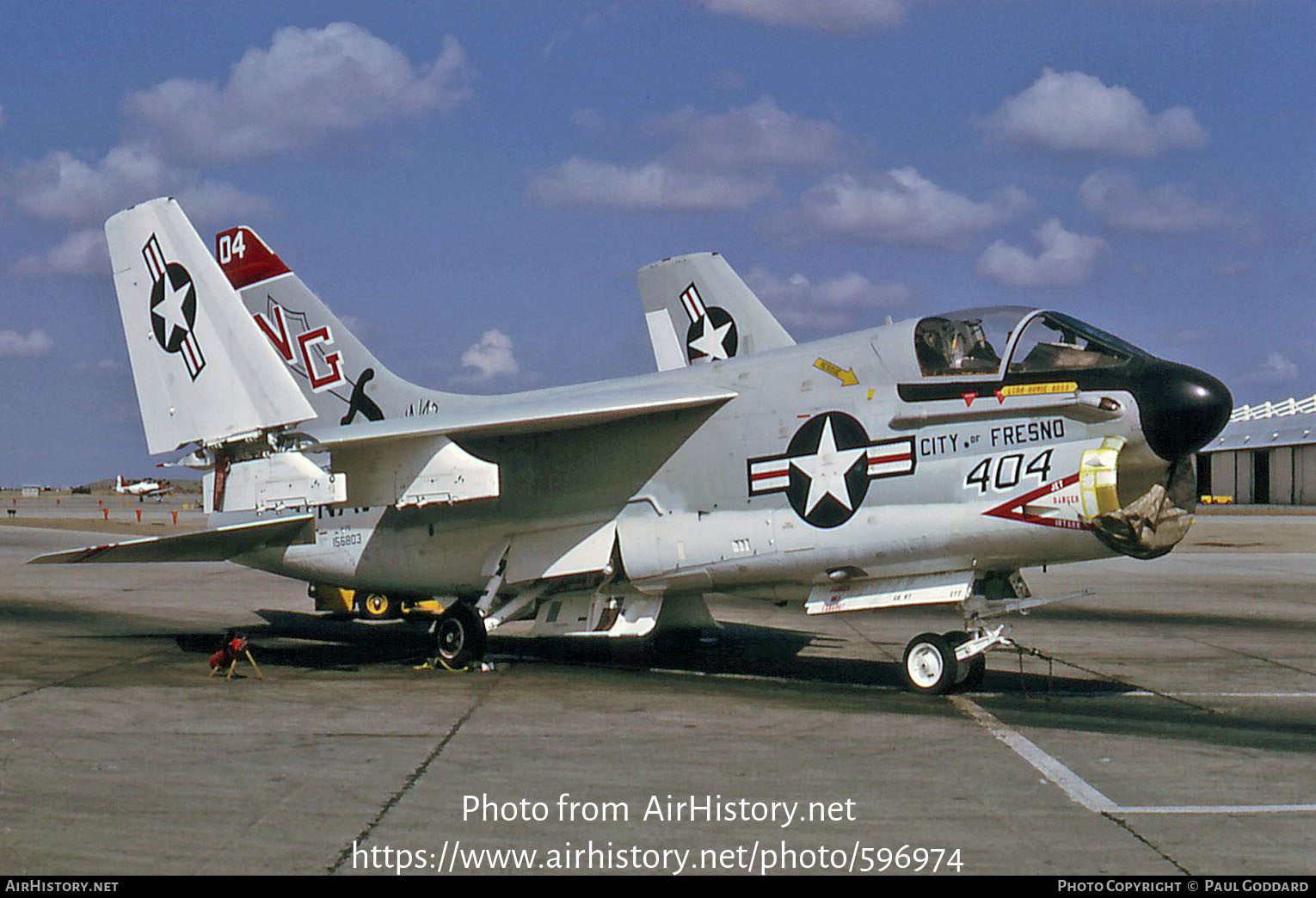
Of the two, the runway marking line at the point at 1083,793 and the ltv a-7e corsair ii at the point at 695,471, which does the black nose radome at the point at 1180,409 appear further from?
the runway marking line at the point at 1083,793

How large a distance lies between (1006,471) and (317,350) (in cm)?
927

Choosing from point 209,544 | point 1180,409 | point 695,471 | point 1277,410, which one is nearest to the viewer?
point 1180,409

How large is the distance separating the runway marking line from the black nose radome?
8.97 feet

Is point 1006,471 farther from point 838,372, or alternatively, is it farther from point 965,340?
point 838,372

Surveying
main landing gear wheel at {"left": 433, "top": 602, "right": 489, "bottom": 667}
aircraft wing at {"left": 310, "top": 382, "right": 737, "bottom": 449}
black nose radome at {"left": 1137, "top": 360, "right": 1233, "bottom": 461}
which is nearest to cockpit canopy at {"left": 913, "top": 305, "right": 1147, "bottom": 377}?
black nose radome at {"left": 1137, "top": 360, "right": 1233, "bottom": 461}

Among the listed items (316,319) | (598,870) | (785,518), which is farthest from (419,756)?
(316,319)

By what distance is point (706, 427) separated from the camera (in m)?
13.2

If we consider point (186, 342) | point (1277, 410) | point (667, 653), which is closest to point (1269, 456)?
point (1277, 410)

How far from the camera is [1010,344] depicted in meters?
11.5

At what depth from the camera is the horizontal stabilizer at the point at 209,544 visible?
1412cm

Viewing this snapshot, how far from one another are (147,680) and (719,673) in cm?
590

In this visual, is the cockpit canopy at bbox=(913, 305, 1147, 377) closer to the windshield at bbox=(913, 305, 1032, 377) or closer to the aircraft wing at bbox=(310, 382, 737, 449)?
the windshield at bbox=(913, 305, 1032, 377)

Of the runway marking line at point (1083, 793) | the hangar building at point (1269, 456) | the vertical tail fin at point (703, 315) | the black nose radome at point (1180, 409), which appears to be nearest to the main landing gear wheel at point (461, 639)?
the runway marking line at point (1083, 793)

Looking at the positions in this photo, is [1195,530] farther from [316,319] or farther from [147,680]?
[147,680]
